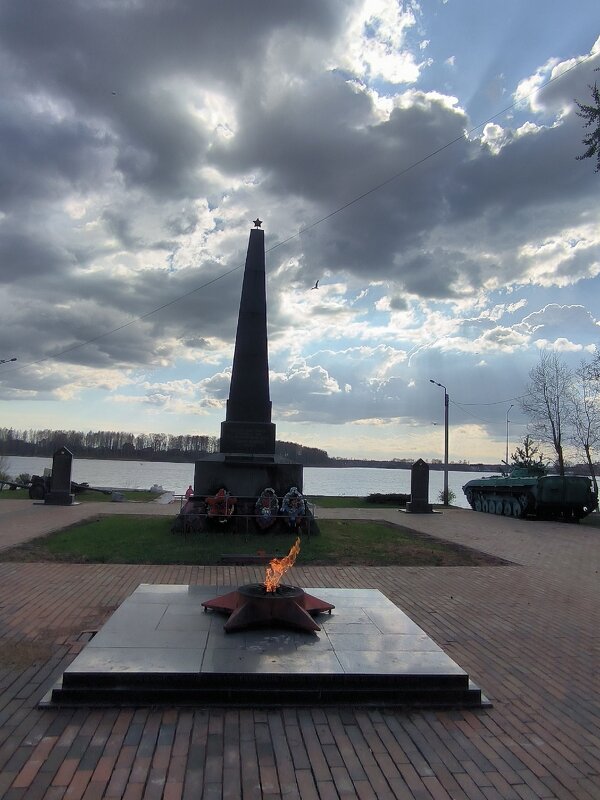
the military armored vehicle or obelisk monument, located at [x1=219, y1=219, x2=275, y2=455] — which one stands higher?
obelisk monument, located at [x1=219, y1=219, x2=275, y2=455]

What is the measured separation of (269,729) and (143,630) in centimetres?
159

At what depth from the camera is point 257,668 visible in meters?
4.06

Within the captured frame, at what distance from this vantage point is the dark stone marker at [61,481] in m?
19.6

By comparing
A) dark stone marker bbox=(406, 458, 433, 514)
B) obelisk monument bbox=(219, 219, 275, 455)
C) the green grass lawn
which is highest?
obelisk monument bbox=(219, 219, 275, 455)

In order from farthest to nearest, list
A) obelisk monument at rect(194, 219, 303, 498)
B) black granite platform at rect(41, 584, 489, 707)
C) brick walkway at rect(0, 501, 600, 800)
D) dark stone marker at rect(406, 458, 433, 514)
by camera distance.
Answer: dark stone marker at rect(406, 458, 433, 514) < obelisk monument at rect(194, 219, 303, 498) < black granite platform at rect(41, 584, 489, 707) < brick walkway at rect(0, 501, 600, 800)

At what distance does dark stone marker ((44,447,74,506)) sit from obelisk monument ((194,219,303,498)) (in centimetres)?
774

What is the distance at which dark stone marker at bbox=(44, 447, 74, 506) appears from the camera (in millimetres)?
19625

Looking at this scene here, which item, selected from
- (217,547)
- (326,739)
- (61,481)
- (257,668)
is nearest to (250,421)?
(217,547)

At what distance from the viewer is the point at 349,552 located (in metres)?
10.6

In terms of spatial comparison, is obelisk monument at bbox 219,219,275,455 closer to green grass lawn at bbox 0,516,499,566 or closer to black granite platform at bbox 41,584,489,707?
green grass lawn at bbox 0,516,499,566

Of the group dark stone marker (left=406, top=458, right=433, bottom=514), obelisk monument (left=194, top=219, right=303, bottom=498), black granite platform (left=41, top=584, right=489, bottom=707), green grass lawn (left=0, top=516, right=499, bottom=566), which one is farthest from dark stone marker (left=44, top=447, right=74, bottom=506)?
black granite platform (left=41, top=584, right=489, bottom=707)

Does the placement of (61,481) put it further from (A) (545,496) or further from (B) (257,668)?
(B) (257,668)

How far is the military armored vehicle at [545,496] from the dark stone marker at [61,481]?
576 inches

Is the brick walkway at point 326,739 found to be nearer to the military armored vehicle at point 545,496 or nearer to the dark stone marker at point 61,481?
the dark stone marker at point 61,481
